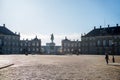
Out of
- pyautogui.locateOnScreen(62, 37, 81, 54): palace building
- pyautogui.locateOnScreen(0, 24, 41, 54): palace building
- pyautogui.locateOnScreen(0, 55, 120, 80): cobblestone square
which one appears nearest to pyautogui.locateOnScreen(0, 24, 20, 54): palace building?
pyautogui.locateOnScreen(0, 24, 41, 54): palace building

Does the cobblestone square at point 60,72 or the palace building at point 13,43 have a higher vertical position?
the palace building at point 13,43

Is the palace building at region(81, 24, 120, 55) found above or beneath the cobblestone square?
above

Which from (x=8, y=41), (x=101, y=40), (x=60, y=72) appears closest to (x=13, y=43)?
(x=8, y=41)

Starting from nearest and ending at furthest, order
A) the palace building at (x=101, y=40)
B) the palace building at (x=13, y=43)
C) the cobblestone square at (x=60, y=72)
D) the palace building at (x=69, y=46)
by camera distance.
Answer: the cobblestone square at (x=60, y=72)
the palace building at (x=101, y=40)
the palace building at (x=13, y=43)
the palace building at (x=69, y=46)

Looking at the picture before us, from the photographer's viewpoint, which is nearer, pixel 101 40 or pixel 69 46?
pixel 101 40

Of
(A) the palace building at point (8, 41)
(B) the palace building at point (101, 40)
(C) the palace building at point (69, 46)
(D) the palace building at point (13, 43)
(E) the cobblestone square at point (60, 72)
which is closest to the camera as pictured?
(E) the cobblestone square at point (60, 72)

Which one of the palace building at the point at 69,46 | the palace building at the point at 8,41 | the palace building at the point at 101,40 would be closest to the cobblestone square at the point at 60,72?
the palace building at the point at 101,40

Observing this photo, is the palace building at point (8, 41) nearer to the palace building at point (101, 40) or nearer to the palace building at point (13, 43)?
the palace building at point (13, 43)

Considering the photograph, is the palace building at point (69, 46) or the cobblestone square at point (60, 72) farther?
the palace building at point (69, 46)

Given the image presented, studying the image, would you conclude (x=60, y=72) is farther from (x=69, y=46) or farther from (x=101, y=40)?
(x=69, y=46)

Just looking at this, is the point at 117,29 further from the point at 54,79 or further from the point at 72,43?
the point at 54,79

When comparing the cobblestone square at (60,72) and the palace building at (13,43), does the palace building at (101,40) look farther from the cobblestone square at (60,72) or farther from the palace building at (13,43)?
the cobblestone square at (60,72)

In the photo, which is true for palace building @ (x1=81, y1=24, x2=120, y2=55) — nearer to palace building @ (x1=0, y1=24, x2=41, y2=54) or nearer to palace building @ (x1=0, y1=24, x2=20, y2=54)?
palace building @ (x1=0, y1=24, x2=41, y2=54)

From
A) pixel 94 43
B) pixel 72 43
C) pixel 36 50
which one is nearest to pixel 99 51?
pixel 94 43
